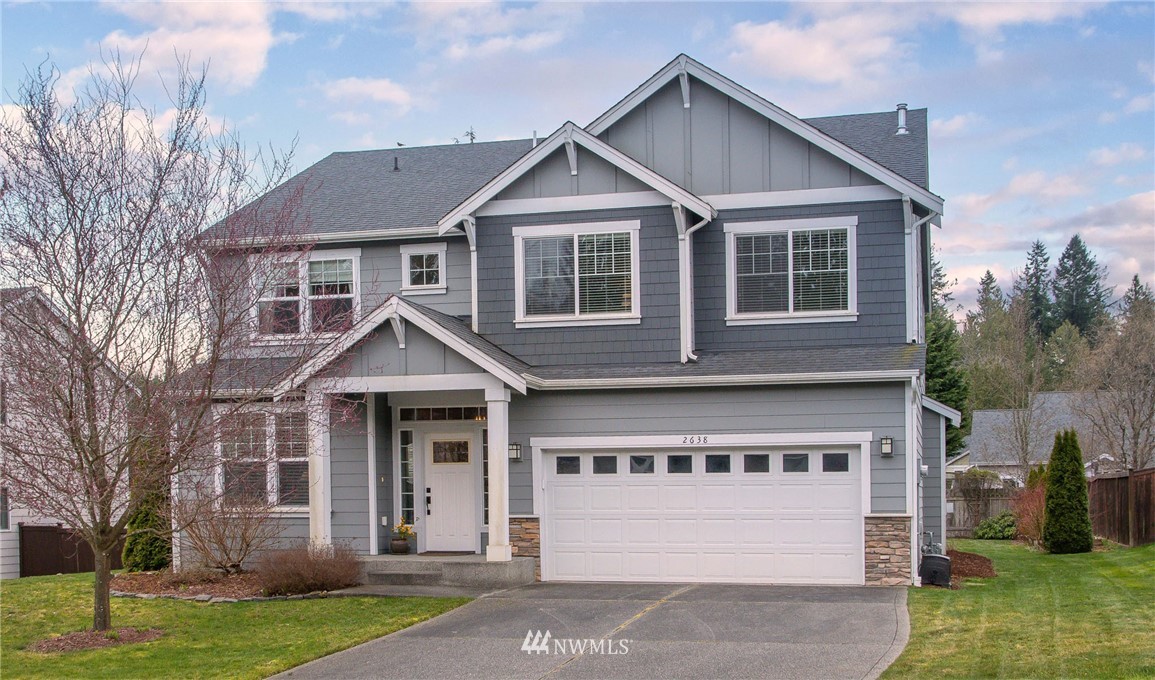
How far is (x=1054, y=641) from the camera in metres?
10.5

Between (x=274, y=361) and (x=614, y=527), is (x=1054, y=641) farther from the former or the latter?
(x=274, y=361)

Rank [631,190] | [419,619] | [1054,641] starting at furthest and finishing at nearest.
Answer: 1. [631,190]
2. [419,619]
3. [1054,641]

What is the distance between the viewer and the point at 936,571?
50.8ft

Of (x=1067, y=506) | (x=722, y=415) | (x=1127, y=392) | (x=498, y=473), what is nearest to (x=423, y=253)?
(x=498, y=473)

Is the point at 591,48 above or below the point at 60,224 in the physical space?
above

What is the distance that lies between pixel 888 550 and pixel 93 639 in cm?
1028

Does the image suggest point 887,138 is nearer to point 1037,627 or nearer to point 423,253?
point 423,253

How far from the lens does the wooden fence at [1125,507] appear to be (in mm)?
22250

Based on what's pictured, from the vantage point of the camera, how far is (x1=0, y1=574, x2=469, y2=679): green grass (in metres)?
10.4

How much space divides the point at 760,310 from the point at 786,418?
2089mm

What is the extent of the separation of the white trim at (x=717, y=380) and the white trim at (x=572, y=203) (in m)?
2.80

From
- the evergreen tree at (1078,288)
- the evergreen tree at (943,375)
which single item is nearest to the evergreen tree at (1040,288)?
the evergreen tree at (1078,288)

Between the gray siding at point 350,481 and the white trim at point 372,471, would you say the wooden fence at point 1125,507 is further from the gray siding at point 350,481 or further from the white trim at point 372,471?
the gray siding at point 350,481

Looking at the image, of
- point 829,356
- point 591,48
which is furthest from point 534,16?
point 829,356
